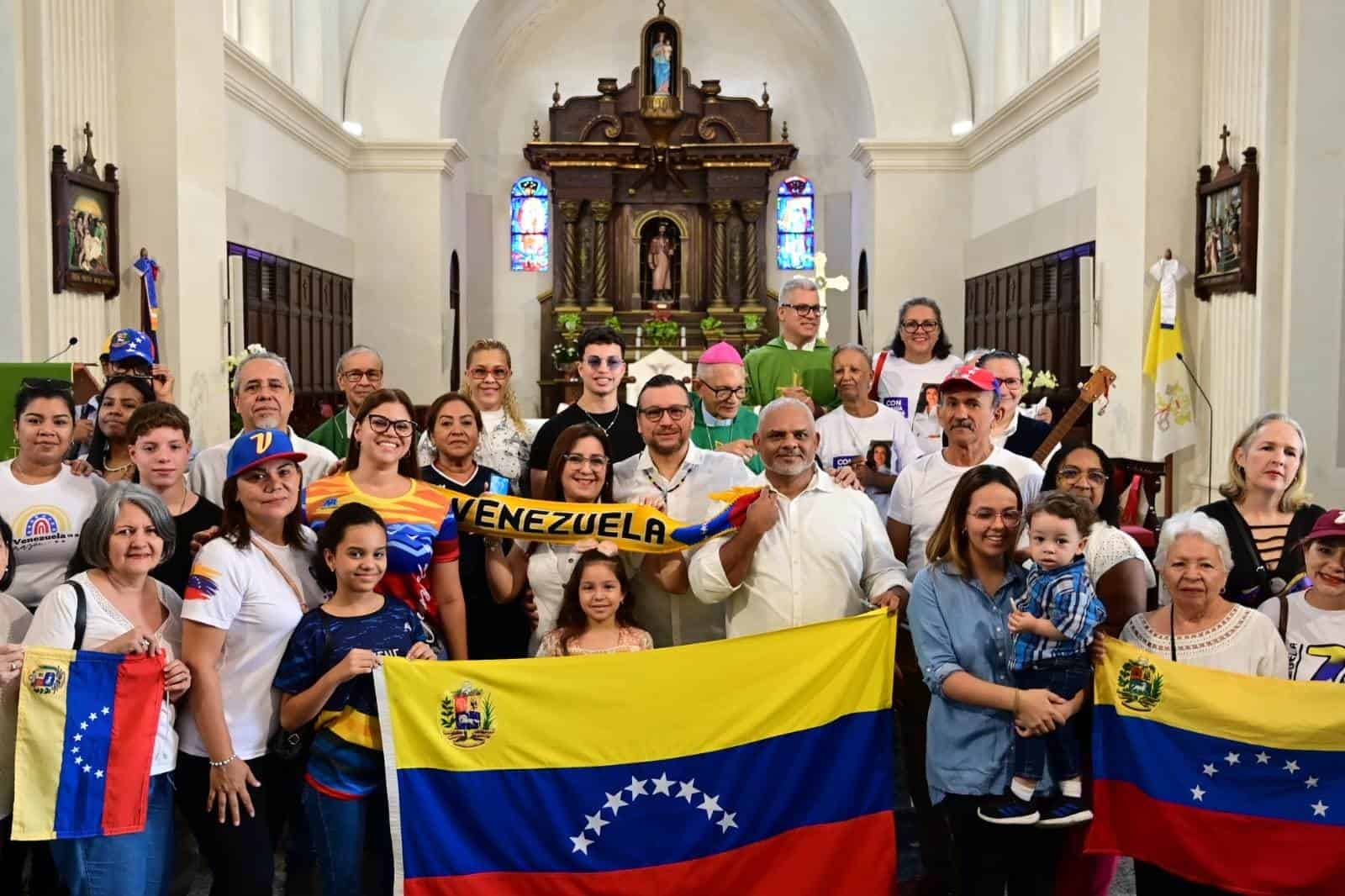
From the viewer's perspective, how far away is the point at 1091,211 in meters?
13.6

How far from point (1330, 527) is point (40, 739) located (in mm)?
3889

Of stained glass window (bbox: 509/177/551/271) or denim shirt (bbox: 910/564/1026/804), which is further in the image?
stained glass window (bbox: 509/177/551/271)

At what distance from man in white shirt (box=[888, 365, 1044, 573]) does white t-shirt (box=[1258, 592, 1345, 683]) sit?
1015 millimetres

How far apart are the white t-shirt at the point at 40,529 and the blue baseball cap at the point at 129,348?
67.4 inches

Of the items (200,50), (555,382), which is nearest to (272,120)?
(200,50)

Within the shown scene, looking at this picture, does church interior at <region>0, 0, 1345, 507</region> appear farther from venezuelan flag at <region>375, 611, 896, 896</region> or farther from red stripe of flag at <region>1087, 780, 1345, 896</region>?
venezuelan flag at <region>375, 611, 896, 896</region>

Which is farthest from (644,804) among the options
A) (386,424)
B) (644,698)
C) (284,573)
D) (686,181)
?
(686,181)

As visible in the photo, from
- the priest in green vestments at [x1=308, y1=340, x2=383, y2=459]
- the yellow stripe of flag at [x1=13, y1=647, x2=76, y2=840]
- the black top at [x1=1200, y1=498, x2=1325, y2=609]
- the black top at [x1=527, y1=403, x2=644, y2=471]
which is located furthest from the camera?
the priest in green vestments at [x1=308, y1=340, x2=383, y2=459]

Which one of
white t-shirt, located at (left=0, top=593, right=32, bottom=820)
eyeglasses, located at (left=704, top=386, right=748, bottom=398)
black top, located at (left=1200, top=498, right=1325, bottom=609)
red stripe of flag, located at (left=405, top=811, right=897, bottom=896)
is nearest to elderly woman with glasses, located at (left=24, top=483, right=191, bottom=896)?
white t-shirt, located at (left=0, top=593, right=32, bottom=820)

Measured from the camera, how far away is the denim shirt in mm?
3902

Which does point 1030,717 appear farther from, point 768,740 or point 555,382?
point 555,382

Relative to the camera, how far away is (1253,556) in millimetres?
4539

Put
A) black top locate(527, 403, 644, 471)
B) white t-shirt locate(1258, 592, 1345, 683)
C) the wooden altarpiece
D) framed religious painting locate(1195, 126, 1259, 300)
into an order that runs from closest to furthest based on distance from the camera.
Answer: white t-shirt locate(1258, 592, 1345, 683), black top locate(527, 403, 644, 471), framed religious painting locate(1195, 126, 1259, 300), the wooden altarpiece

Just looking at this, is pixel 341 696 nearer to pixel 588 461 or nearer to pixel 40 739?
pixel 40 739
